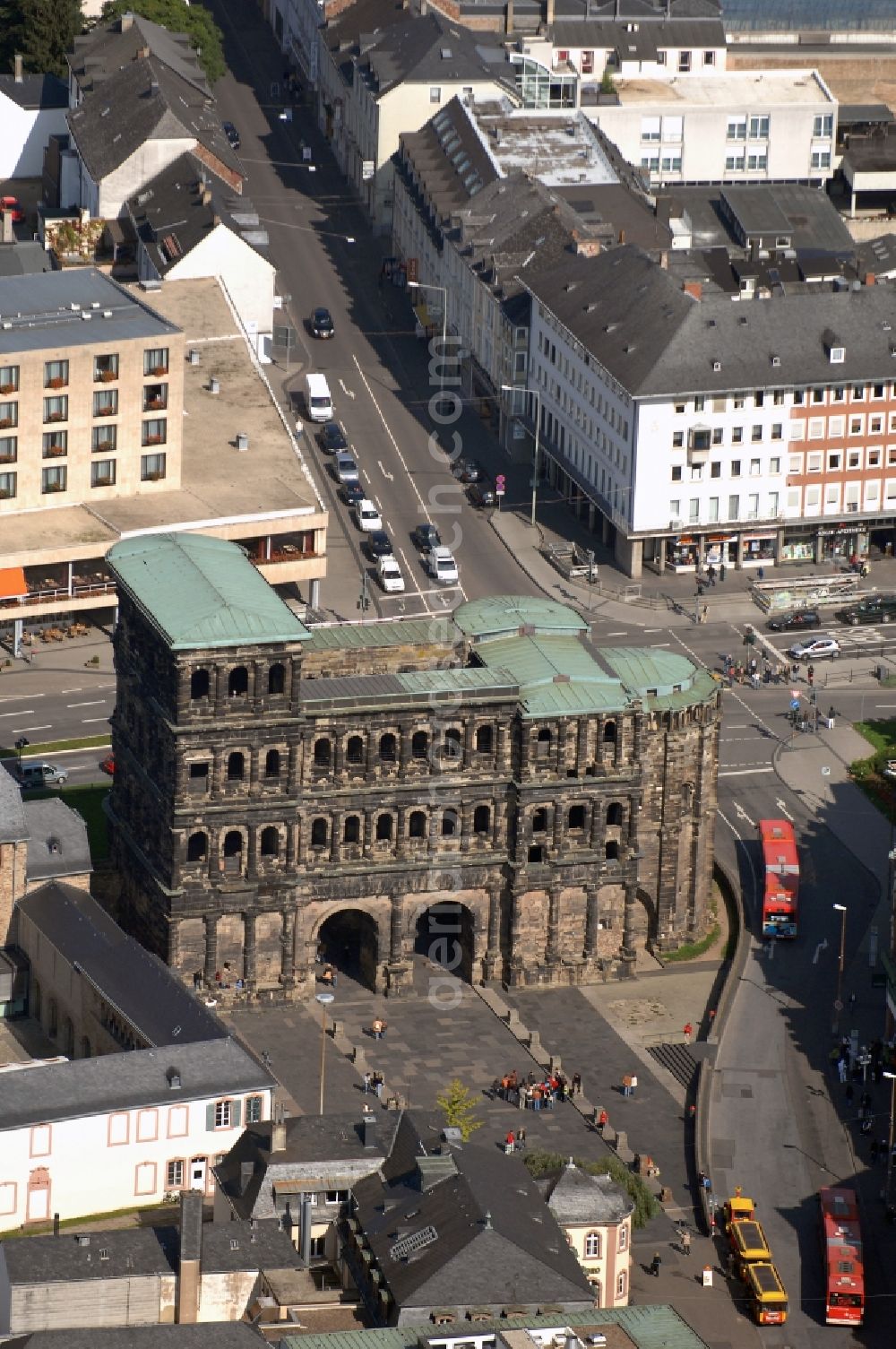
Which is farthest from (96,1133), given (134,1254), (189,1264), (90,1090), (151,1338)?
(151,1338)

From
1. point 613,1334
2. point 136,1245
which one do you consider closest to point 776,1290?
point 613,1334

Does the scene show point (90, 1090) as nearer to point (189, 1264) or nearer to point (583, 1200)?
point (189, 1264)

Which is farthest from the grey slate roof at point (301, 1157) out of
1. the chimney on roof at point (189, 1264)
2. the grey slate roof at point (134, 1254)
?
the chimney on roof at point (189, 1264)

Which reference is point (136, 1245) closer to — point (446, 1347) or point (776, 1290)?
point (446, 1347)

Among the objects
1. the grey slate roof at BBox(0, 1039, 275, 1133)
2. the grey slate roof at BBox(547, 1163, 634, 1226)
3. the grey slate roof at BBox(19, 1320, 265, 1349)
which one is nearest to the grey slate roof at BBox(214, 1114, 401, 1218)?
the grey slate roof at BBox(0, 1039, 275, 1133)

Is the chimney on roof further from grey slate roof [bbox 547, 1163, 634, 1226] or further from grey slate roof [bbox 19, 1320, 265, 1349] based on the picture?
grey slate roof [bbox 547, 1163, 634, 1226]

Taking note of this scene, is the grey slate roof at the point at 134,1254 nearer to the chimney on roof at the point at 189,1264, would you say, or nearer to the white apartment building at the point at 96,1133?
the chimney on roof at the point at 189,1264
